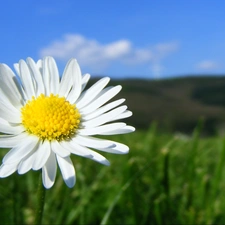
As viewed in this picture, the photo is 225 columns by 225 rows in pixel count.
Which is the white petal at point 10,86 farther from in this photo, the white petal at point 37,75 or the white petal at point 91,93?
the white petal at point 91,93

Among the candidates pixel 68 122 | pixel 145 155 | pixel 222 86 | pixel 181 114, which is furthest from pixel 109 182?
pixel 222 86

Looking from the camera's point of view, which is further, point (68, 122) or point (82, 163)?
point (82, 163)

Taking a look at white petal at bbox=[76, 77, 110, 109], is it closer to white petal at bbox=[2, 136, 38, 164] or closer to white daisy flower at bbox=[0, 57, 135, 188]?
white daisy flower at bbox=[0, 57, 135, 188]

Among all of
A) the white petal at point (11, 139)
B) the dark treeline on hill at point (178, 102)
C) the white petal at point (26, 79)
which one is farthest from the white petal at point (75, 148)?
the dark treeline on hill at point (178, 102)

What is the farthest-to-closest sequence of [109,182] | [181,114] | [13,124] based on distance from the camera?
[181,114]
[109,182]
[13,124]

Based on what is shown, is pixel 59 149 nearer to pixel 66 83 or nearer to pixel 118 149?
pixel 118 149

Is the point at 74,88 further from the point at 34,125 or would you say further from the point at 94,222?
the point at 94,222

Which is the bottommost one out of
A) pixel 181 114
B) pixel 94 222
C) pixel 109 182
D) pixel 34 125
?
pixel 94 222

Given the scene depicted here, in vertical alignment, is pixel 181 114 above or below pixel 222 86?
below

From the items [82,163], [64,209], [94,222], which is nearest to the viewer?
[64,209]
